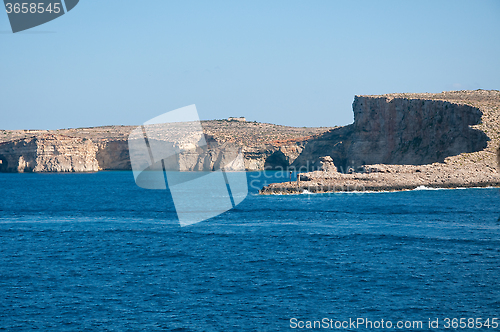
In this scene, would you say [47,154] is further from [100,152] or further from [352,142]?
[352,142]

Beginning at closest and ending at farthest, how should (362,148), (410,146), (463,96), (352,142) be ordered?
(410,146)
(463,96)
(362,148)
(352,142)

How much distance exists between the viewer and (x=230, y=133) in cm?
12306

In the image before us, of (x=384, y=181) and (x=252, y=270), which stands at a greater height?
(x=252, y=270)

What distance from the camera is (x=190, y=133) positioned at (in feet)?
358

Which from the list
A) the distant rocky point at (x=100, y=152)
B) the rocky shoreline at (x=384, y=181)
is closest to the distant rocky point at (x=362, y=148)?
the rocky shoreline at (x=384, y=181)

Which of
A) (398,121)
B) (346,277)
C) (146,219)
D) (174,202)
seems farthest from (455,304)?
(398,121)

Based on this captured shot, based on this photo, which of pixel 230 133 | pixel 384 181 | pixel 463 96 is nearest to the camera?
pixel 384 181

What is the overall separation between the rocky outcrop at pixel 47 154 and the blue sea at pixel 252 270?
7067 cm

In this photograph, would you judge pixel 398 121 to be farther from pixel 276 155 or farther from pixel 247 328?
pixel 247 328

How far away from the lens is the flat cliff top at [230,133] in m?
113

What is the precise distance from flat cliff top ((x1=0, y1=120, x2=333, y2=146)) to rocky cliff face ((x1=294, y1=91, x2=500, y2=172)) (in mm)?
28874

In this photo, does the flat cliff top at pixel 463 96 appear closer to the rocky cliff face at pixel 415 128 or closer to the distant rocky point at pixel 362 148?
the rocky cliff face at pixel 415 128

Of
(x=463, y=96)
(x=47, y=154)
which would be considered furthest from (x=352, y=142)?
(x=47, y=154)

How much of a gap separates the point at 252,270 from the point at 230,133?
104m
